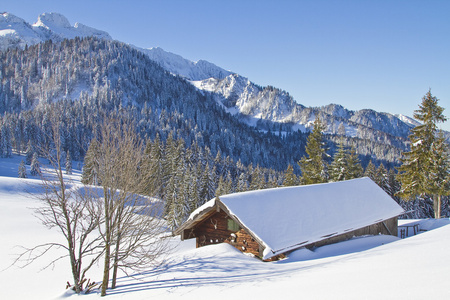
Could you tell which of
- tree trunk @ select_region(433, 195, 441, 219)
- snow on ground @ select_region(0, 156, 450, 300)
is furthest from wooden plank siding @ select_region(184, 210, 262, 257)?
tree trunk @ select_region(433, 195, 441, 219)

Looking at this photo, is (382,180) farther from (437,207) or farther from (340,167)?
(437,207)

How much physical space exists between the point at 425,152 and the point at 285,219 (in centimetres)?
1818

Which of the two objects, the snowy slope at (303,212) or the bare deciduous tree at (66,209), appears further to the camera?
the snowy slope at (303,212)

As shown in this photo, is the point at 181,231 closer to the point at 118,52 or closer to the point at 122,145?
the point at 122,145

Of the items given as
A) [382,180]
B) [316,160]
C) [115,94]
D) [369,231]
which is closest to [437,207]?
[316,160]

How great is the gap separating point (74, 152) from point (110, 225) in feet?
324

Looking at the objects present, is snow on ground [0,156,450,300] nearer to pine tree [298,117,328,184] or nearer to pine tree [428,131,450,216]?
pine tree [428,131,450,216]

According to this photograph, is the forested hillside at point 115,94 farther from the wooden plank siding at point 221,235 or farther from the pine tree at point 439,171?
the wooden plank siding at point 221,235

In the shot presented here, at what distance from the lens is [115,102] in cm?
14162

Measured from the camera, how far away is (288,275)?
27.2ft

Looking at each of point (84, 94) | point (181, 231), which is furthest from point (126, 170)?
point (84, 94)

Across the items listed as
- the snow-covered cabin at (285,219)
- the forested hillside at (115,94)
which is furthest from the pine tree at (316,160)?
the forested hillside at (115,94)

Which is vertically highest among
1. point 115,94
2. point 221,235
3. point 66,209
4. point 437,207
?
point 115,94

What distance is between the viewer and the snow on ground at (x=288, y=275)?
5.15 metres
